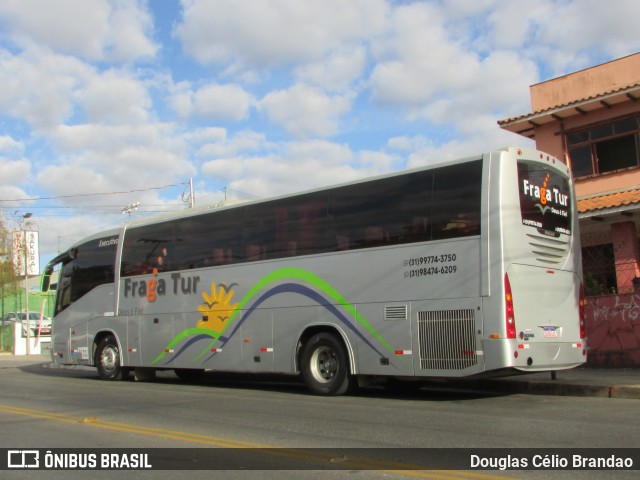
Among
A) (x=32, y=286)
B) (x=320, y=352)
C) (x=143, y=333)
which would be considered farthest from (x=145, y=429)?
(x=32, y=286)

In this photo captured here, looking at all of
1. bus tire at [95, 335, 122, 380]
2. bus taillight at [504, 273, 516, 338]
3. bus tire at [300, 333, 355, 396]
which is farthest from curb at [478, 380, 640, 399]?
bus tire at [95, 335, 122, 380]

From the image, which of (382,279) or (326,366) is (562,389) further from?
(326,366)

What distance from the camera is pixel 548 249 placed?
10336 mm

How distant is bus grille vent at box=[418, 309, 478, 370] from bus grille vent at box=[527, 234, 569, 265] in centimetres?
151

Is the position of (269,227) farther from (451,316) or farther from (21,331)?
(21,331)

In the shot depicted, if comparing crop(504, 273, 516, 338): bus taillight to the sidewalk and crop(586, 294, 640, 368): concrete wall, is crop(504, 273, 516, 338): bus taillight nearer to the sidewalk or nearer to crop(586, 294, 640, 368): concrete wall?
the sidewalk

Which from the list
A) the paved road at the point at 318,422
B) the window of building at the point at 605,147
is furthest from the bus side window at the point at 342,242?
the window of building at the point at 605,147

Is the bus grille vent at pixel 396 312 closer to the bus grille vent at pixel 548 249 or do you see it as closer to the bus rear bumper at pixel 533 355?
the bus rear bumper at pixel 533 355

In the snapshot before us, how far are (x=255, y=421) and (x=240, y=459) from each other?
7.76ft

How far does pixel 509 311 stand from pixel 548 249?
62.1 inches

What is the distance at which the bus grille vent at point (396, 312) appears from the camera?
10508 millimetres

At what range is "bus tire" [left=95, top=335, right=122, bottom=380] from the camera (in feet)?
52.5

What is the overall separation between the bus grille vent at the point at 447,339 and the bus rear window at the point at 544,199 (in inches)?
71.8

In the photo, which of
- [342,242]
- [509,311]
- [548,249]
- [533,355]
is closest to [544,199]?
[548,249]
